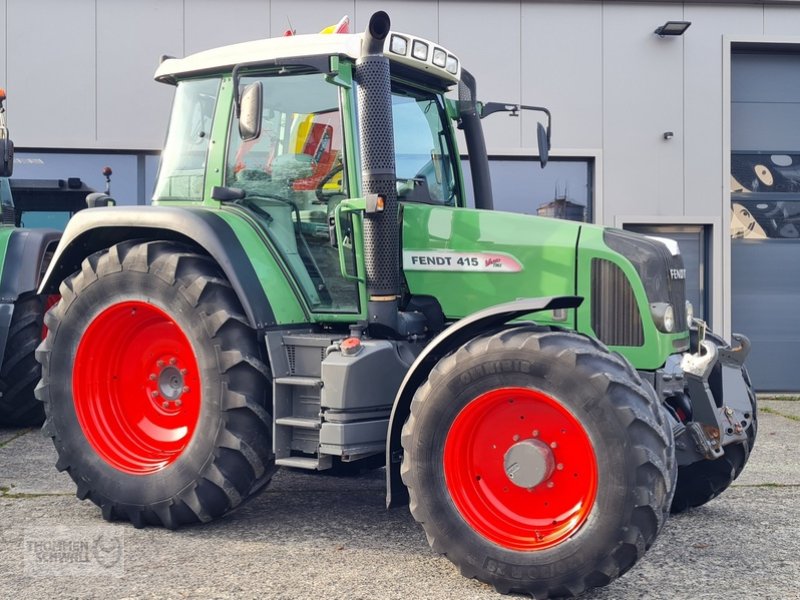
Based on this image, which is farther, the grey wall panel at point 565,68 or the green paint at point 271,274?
the grey wall panel at point 565,68

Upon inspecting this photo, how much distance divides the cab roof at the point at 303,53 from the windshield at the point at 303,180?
5.6 inches

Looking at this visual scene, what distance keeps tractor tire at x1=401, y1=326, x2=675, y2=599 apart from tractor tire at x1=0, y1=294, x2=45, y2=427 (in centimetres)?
448

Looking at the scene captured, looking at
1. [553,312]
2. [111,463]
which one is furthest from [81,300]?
[553,312]

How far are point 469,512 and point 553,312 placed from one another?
1.16 meters

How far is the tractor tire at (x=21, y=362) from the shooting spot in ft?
24.0

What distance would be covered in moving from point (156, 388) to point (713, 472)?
311 cm

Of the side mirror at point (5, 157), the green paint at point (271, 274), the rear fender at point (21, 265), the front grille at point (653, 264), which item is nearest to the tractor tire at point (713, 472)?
the front grille at point (653, 264)

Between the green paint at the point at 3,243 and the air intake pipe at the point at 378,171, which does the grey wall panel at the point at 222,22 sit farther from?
the air intake pipe at the point at 378,171

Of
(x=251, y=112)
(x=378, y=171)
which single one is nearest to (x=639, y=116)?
(x=378, y=171)

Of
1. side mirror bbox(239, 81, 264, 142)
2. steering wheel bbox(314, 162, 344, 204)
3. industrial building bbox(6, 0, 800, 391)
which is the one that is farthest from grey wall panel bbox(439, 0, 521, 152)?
side mirror bbox(239, 81, 264, 142)

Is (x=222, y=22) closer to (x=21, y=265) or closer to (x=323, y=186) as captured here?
(x=21, y=265)

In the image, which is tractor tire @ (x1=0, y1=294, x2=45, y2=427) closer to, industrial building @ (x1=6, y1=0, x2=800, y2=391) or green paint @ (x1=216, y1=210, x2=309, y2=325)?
green paint @ (x1=216, y1=210, x2=309, y2=325)

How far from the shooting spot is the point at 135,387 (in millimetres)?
5148

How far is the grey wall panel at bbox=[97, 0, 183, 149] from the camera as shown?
1080 centimetres
